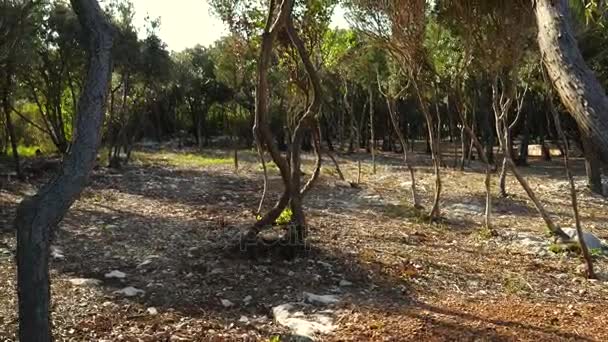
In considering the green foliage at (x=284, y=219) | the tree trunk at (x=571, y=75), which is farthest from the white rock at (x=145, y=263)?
the tree trunk at (x=571, y=75)

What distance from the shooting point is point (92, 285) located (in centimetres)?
711

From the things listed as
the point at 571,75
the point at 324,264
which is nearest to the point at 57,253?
the point at 324,264

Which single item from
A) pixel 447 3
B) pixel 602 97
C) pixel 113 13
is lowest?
pixel 602 97

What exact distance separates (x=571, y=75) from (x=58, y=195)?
3.02m

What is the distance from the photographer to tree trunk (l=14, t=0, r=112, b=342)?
3.58 m

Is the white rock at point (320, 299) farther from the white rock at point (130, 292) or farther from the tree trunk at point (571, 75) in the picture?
the tree trunk at point (571, 75)

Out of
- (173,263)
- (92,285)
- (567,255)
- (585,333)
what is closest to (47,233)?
(92,285)

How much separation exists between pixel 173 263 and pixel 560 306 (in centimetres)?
509

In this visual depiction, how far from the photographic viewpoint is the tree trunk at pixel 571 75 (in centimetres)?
238

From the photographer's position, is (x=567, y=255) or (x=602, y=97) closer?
(x=602, y=97)

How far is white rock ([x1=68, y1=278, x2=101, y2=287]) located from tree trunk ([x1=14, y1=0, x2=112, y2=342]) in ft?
11.7

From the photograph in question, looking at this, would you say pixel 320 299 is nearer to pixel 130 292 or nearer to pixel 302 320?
pixel 302 320

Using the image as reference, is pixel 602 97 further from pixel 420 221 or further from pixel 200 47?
pixel 200 47

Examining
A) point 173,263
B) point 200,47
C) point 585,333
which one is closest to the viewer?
point 585,333
